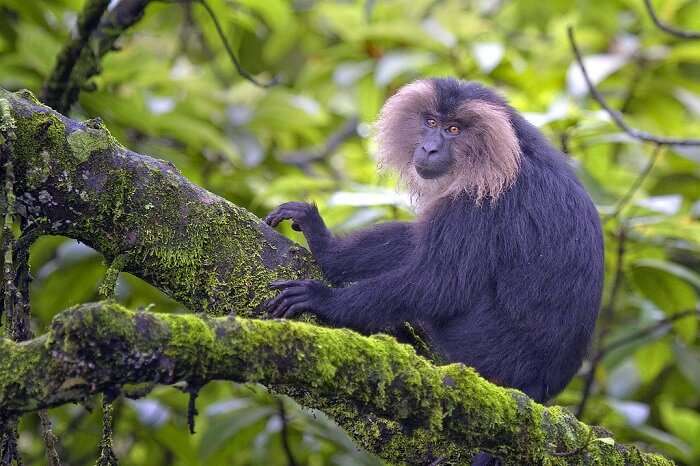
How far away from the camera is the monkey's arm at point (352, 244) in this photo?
3771 mm

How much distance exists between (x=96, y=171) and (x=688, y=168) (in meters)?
4.59

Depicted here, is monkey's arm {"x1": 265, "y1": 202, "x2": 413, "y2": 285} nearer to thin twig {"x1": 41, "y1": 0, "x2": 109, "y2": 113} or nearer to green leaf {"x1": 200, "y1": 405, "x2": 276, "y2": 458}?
thin twig {"x1": 41, "y1": 0, "x2": 109, "y2": 113}

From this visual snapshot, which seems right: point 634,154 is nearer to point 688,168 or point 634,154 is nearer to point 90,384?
point 688,168

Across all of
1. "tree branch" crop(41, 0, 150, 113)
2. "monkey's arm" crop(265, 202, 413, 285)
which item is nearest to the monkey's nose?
"monkey's arm" crop(265, 202, 413, 285)

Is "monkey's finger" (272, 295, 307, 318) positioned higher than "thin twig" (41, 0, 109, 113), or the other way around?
"thin twig" (41, 0, 109, 113)

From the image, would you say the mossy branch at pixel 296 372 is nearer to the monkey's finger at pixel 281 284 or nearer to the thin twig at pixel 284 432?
the monkey's finger at pixel 281 284

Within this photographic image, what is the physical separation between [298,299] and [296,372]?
40.7 inches

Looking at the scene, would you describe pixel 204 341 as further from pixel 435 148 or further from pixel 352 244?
pixel 435 148

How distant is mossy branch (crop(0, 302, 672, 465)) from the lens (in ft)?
6.04

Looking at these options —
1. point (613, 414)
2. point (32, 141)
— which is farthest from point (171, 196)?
point (613, 414)

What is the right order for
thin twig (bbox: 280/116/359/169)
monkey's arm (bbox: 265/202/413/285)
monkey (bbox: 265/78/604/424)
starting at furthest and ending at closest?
thin twig (bbox: 280/116/359/169) < monkey's arm (bbox: 265/202/413/285) < monkey (bbox: 265/78/604/424)

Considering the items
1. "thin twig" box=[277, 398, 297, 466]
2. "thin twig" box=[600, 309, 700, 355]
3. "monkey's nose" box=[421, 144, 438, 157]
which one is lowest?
"thin twig" box=[277, 398, 297, 466]

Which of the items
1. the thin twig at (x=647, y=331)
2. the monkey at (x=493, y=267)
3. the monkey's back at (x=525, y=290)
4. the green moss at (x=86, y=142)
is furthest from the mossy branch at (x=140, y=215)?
the thin twig at (x=647, y=331)

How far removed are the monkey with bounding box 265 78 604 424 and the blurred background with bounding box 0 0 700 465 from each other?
392 millimetres
